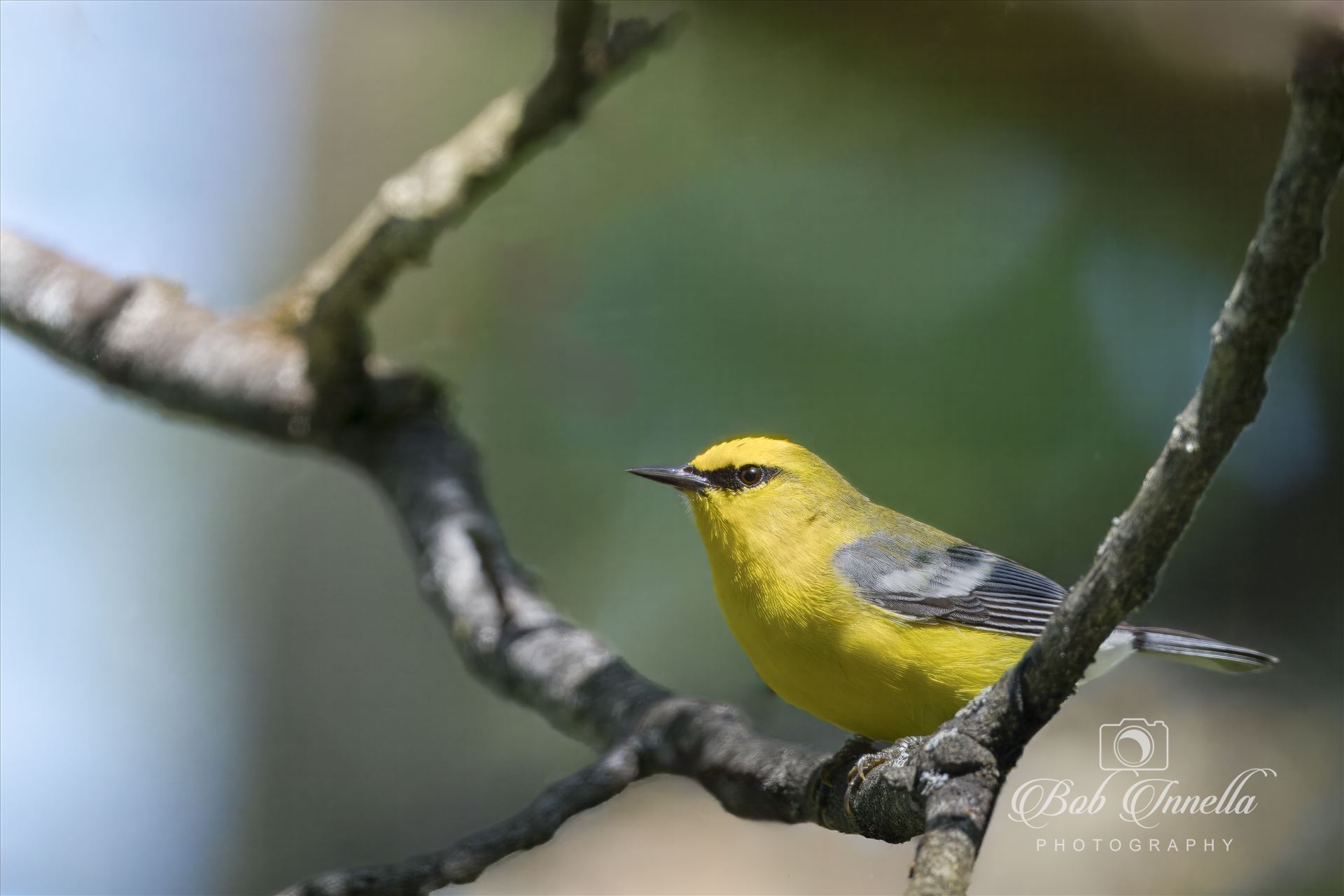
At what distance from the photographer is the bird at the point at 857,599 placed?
127 centimetres

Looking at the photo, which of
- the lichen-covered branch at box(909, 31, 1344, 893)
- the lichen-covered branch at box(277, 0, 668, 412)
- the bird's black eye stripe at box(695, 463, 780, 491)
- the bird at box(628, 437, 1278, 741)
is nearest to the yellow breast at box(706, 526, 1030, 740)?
the bird at box(628, 437, 1278, 741)

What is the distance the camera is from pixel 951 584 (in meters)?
1.34

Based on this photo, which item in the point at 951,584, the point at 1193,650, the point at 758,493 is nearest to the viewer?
the point at 1193,650

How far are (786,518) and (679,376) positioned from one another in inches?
32.9


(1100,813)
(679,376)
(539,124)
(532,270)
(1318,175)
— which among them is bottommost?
(1100,813)

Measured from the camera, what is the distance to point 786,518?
1449 millimetres

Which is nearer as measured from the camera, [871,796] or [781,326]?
Answer: [871,796]

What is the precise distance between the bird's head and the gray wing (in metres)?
0.07

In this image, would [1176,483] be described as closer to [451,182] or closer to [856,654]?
[856,654]

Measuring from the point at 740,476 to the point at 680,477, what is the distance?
9 centimetres

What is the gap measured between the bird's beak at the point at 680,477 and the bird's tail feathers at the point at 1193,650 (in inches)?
23.1

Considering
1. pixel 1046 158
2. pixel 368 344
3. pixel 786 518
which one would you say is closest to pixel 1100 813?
pixel 786 518

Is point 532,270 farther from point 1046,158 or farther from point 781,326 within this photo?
point 1046,158

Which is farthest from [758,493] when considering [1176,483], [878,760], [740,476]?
[1176,483]
